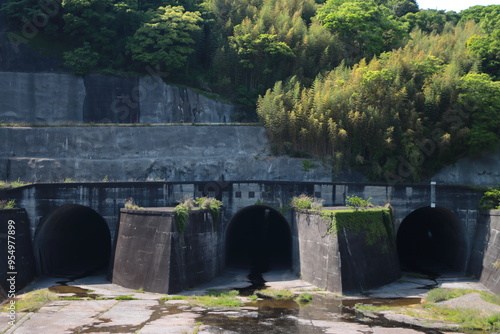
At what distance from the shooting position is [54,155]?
117 ft

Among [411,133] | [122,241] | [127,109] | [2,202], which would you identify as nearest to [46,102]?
[127,109]

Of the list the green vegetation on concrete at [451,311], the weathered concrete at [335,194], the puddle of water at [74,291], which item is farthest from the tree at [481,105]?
the puddle of water at [74,291]

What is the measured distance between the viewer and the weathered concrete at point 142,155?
34.7m

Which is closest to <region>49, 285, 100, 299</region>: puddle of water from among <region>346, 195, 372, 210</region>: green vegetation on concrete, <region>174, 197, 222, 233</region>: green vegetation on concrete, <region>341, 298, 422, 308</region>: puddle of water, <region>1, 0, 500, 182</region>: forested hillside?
<region>174, 197, 222, 233</region>: green vegetation on concrete

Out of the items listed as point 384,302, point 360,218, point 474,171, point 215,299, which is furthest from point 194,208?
point 474,171

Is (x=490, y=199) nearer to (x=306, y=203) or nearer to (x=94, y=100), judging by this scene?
(x=306, y=203)

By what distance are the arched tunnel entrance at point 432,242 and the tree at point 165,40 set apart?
19578mm

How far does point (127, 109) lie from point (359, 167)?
54.4 ft

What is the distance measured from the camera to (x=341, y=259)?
80.4 feet

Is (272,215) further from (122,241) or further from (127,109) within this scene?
(122,241)

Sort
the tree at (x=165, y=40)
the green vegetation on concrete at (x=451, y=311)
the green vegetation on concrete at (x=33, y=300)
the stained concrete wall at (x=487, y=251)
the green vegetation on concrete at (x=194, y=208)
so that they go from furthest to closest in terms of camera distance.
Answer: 1. the tree at (x=165, y=40)
2. the stained concrete wall at (x=487, y=251)
3. the green vegetation on concrete at (x=194, y=208)
4. the green vegetation on concrete at (x=33, y=300)
5. the green vegetation on concrete at (x=451, y=311)

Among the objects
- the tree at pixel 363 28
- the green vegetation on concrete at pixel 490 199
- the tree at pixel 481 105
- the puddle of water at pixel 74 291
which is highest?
the tree at pixel 363 28

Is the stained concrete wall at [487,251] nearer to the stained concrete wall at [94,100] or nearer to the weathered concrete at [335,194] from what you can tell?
the weathered concrete at [335,194]

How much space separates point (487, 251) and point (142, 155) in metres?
19.6
